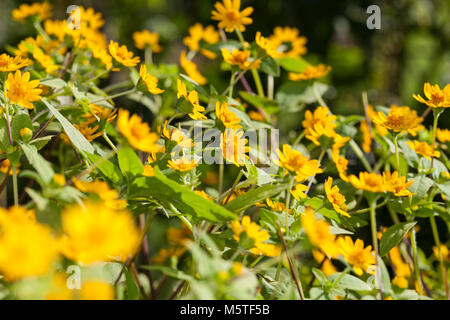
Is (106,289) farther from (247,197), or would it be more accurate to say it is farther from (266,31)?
(266,31)

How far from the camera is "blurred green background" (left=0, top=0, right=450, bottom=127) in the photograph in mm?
1946

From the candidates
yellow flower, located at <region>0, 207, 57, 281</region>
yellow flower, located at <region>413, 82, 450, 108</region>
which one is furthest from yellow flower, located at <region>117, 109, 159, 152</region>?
yellow flower, located at <region>413, 82, 450, 108</region>

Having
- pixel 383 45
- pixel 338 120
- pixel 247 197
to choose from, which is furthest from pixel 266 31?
pixel 247 197

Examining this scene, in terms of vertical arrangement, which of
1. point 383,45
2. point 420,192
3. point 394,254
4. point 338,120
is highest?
point 383,45

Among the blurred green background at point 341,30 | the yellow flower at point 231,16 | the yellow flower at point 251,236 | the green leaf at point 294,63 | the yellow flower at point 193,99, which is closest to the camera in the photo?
the yellow flower at point 251,236

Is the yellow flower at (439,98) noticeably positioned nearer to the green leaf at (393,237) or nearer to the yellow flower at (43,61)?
the green leaf at (393,237)

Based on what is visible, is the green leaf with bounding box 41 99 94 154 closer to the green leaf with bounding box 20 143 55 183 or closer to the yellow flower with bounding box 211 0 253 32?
the green leaf with bounding box 20 143 55 183

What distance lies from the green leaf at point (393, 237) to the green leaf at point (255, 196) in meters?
0.17

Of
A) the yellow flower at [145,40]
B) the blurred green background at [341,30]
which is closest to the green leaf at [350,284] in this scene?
the yellow flower at [145,40]

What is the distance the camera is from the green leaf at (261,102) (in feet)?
2.30

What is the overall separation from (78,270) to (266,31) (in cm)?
168

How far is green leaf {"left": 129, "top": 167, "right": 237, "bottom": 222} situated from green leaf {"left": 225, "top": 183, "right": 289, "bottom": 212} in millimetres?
36

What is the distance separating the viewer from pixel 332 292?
46 centimetres
